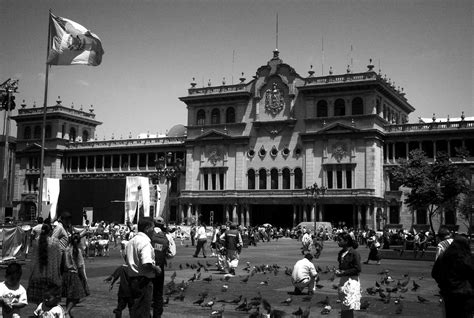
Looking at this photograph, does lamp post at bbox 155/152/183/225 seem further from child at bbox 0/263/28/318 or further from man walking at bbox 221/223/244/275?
child at bbox 0/263/28/318

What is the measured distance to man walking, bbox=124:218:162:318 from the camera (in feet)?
30.9

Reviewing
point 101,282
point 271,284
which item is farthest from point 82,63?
point 271,284

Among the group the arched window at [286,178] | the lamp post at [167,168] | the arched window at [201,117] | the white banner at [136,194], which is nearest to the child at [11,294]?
the lamp post at [167,168]

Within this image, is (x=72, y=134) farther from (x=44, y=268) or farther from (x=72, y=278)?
(x=44, y=268)

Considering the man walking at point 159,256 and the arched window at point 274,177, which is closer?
the man walking at point 159,256

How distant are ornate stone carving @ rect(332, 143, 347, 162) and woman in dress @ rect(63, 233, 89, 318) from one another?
182 feet

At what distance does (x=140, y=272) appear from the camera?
947cm

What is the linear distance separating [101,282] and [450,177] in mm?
25330

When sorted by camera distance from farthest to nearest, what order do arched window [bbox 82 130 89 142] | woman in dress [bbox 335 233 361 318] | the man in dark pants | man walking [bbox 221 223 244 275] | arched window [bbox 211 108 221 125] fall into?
arched window [bbox 82 130 89 142]
arched window [bbox 211 108 221 125]
man walking [bbox 221 223 244 275]
the man in dark pants
woman in dress [bbox 335 233 361 318]

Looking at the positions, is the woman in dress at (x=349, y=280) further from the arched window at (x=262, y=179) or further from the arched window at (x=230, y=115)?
the arched window at (x=230, y=115)

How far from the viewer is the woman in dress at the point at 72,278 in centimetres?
1168

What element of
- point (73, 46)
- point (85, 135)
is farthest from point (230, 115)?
point (73, 46)

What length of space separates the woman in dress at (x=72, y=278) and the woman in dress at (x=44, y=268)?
67 cm

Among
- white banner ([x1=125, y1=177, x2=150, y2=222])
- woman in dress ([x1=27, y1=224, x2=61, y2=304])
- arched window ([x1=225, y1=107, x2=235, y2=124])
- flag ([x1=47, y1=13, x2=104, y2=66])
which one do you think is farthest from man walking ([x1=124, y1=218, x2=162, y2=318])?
arched window ([x1=225, y1=107, x2=235, y2=124])
